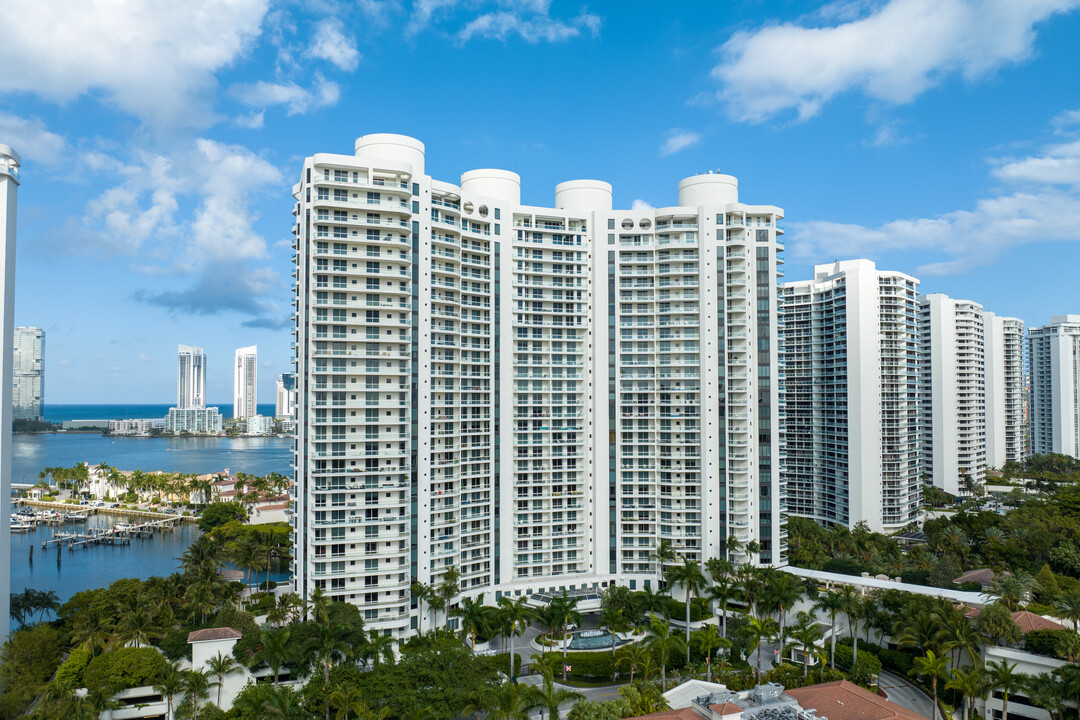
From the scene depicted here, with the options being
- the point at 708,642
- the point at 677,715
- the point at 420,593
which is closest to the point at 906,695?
the point at 708,642

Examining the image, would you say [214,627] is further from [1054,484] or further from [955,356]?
[1054,484]

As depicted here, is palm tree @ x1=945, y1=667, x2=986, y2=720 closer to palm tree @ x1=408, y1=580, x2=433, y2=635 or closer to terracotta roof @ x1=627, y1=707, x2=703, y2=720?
terracotta roof @ x1=627, y1=707, x2=703, y2=720

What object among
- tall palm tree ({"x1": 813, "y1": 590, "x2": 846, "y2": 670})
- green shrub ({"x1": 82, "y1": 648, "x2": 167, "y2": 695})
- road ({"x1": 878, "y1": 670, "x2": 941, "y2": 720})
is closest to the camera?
green shrub ({"x1": 82, "y1": 648, "x2": 167, "y2": 695})

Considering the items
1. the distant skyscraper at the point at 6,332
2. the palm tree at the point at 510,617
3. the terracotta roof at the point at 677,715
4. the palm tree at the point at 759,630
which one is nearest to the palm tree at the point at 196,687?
the distant skyscraper at the point at 6,332

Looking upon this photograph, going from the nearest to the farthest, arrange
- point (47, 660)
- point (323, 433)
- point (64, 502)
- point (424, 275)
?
1. point (47, 660)
2. point (323, 433)
3. point (424, 275)
4. point (64, 502)

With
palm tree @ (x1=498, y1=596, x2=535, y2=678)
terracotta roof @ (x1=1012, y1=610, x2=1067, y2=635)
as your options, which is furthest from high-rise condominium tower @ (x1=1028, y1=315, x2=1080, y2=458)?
palm tree @ (x1=498, y1=596, x2=535, y2=678)

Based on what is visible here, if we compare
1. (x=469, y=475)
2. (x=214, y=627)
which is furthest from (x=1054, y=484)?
(x=214, y=627)
